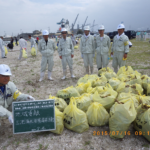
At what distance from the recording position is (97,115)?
2.36 m

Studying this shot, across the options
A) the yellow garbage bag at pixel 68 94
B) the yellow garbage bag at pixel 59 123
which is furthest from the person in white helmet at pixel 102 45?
the yellow garbage bag at pixel 59 123

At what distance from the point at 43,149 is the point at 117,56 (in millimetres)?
3742

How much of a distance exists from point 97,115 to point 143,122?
693mm

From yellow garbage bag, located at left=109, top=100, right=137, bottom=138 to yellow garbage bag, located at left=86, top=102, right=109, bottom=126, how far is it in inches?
7.8

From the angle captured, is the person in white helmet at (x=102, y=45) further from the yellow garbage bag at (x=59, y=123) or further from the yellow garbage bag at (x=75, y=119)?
the yellow garbage bag at (x=59, y=123)

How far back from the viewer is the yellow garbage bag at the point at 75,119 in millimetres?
2246

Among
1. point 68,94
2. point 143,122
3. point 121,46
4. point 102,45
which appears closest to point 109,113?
point 143,122

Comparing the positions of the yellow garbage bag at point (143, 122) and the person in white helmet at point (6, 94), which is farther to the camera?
the person in white helmet at point (6, 94)

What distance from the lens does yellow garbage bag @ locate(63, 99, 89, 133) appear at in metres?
2.25

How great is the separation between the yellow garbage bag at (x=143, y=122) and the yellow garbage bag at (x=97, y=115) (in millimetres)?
483

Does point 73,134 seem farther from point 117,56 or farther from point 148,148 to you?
point 117,56

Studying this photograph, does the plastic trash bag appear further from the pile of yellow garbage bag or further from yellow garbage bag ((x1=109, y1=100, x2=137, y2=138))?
yellow garbage bag ((x1=109, y1=100, x2=137, y2=138))

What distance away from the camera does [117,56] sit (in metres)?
4.79

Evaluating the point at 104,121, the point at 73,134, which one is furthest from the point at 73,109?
the point at 104,121
